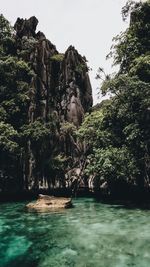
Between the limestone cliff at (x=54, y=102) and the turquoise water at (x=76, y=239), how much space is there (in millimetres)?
10457

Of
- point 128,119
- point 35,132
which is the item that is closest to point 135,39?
point 128,119

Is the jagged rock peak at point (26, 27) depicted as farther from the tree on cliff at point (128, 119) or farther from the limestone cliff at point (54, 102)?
the tree on cliff at point (128, 119)

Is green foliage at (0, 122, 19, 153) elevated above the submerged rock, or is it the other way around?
green foliage at (0, 122, 19, 153)

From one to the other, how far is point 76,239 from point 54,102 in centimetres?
2432

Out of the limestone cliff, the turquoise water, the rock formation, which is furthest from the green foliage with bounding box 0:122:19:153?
the turquoise water

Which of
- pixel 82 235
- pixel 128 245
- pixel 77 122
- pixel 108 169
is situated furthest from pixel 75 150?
pixel 128 245

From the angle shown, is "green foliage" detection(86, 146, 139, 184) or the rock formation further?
the rock formation

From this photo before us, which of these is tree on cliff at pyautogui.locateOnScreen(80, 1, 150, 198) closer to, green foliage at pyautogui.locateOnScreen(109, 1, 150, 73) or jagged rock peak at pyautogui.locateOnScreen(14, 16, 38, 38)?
green foliage at pyautogui.locateOnScreen(109, 1, 150, 73)

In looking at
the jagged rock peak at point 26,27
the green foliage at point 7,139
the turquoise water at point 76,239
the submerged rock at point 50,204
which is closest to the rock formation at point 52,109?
the jagged rock peak at point 26,27

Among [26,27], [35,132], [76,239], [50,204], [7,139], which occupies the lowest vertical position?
[76,239]

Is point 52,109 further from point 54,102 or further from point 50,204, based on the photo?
point 50,204

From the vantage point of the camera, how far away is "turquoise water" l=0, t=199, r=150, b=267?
10922mm

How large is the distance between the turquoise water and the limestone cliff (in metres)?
10.5

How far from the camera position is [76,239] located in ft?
45.3
